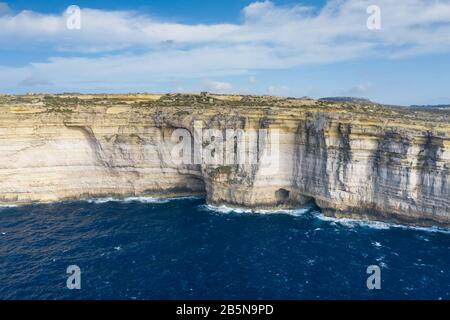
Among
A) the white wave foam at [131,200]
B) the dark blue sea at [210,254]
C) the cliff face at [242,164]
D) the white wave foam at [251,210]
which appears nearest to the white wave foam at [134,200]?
the white wave foam at [131,200]

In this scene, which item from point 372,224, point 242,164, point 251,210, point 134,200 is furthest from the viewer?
point 134,200

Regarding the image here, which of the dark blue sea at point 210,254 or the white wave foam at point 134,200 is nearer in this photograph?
the dark blue sea at point 210,254

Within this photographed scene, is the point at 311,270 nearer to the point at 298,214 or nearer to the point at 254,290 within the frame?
the point at 254,290

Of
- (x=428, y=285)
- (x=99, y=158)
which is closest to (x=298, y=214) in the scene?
(x=428, y=285)

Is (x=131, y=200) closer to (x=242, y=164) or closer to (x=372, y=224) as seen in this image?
(x=242, y=164)

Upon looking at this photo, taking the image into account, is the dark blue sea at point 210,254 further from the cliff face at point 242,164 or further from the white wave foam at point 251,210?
the cliff face at point 242,164

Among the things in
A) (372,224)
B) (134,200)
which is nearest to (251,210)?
(372,224)

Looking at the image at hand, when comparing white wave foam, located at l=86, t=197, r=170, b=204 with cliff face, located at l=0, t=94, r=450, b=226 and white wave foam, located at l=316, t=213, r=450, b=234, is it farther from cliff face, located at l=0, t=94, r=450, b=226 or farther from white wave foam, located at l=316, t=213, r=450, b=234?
white wave foam, located at l=316, t=213, r=450, b=234
